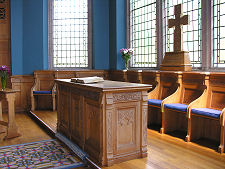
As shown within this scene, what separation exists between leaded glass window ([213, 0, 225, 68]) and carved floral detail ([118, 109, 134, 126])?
8.35ft

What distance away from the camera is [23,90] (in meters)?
8.28

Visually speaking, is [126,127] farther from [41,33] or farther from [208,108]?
[41,33]

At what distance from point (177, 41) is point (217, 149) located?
2.47 m

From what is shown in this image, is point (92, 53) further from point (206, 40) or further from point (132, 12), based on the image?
point (206, 40)

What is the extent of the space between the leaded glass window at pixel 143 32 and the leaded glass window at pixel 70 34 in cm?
169

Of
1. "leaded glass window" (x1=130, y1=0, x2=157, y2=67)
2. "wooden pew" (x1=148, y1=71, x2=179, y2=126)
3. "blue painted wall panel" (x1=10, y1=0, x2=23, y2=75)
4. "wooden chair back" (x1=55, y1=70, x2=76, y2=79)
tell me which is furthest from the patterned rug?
"blue painted wall panel" (x1=10, y1=0, x2=23, y2=75)

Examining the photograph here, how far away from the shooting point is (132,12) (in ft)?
27.0

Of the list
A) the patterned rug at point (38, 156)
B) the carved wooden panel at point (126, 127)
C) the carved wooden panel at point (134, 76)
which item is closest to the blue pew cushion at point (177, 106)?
the carved wooden panel at point (126, 127)

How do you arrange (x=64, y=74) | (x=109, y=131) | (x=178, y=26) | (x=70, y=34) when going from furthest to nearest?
(x=70, y=34)
(x=64, y=74)
(x=178, y=26)
(x=109, y=131)

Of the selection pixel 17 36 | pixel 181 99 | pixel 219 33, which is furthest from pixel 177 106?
pixel 17 36

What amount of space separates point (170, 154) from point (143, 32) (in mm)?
4436

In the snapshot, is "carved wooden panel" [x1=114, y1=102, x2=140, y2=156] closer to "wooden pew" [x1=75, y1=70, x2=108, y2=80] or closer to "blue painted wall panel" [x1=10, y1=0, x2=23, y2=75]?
"wooden pew" [x1=75, y1=70, x2=108, y2=80]

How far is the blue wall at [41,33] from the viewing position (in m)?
8.15

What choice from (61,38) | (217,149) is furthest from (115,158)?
(61,38)
